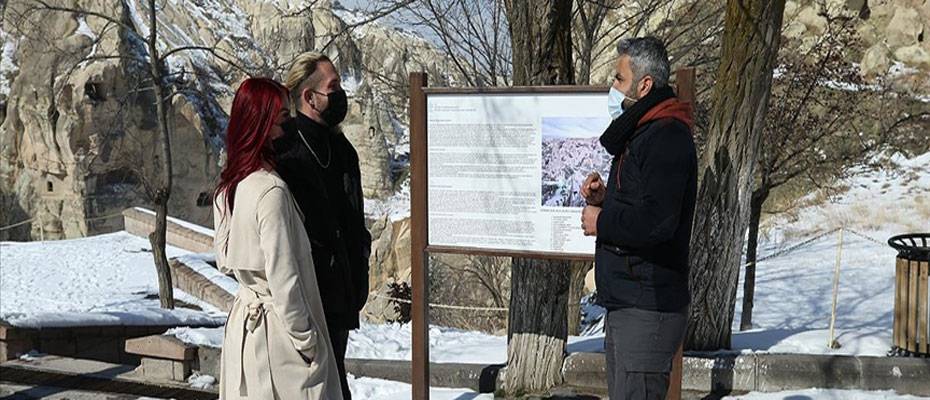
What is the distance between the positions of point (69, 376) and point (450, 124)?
4.31 m

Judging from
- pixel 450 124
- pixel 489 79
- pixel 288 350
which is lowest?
pixel 288 350

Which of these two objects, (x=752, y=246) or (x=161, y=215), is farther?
(x=161, y=215)

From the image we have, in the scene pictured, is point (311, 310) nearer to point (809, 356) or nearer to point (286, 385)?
point (286, 385)

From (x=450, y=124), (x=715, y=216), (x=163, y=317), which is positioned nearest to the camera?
(x=450, y=124)

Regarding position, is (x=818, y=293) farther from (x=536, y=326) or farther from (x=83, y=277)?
(x=83, y=277)

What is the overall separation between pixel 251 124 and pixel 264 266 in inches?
20.4

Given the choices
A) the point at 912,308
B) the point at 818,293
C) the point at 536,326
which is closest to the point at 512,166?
the point at 536,326

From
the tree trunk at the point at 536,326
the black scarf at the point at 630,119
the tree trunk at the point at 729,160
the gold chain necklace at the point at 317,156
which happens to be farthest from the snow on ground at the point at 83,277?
the black scarf at the point at 630,119

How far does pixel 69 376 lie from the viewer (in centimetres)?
681

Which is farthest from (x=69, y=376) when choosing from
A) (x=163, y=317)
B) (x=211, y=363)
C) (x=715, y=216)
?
(x=715, y=216)

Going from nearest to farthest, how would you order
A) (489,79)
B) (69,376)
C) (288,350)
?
(288,350), (69,376), (489,79)

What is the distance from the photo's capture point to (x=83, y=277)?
53.3 ft

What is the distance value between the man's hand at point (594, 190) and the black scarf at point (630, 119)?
10.7 inches

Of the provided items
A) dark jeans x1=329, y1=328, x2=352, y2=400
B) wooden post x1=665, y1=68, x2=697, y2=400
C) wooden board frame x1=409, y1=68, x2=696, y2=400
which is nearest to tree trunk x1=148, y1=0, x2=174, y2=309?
wooden board frame x1=409, y1=68, x2=696, y2=400
